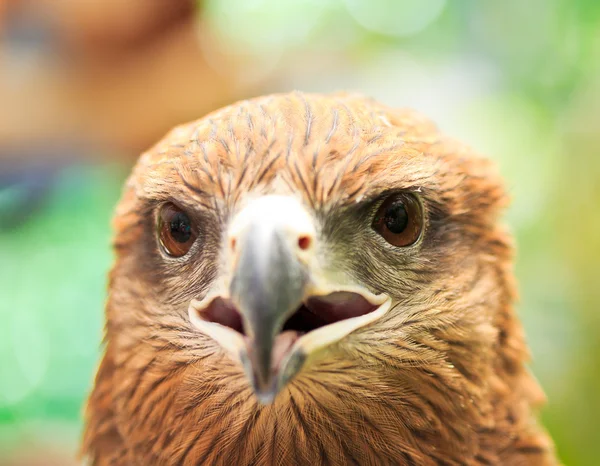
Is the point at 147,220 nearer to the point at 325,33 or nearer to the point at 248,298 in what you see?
the point at 248,298

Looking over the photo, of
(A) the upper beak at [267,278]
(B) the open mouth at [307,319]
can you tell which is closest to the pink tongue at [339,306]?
(B) the open mouth at [307,319]

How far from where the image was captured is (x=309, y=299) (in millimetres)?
1524

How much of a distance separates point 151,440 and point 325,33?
21.3ft

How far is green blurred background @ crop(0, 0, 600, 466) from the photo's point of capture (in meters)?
5.12

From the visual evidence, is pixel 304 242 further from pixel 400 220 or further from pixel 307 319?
pixel 400 220

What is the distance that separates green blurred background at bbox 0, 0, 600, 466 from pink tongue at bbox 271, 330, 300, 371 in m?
3.71

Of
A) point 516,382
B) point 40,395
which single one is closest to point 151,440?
point 516,382

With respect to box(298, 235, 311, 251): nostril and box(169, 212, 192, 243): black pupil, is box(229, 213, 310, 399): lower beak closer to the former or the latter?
box(298, 235, 311, 251): nostril

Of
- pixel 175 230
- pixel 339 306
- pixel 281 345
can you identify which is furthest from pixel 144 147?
pixel 281 345

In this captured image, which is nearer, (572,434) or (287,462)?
(287,462)

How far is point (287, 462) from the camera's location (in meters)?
1.75

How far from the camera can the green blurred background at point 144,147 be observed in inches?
202

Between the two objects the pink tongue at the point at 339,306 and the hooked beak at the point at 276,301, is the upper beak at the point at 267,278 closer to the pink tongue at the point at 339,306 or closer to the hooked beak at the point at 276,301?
the hooked beak at the point at 276,301

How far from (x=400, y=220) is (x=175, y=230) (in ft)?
2.02
